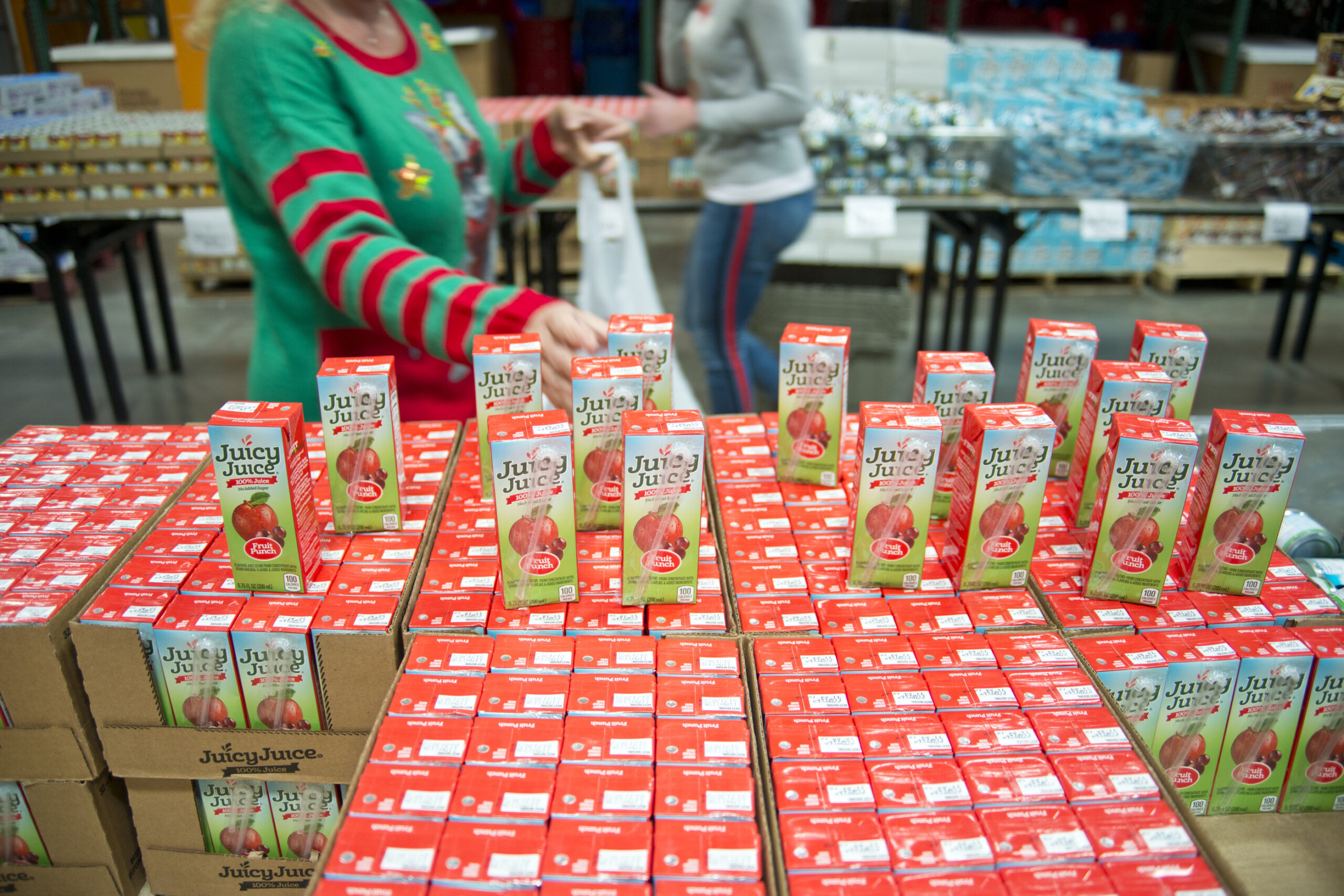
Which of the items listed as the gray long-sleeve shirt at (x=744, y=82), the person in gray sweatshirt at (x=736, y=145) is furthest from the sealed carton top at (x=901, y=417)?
the gray long-sleeve shirt at (x=744, y=82)

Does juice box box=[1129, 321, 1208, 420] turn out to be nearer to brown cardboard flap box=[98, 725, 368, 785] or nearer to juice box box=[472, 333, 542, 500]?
juice box box=[472, 333, 542, 500]

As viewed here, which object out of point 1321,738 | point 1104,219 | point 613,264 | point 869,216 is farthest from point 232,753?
point 1104,219

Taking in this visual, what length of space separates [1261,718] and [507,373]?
135cm

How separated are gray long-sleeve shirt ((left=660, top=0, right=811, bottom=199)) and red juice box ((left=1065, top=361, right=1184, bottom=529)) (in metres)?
1.61

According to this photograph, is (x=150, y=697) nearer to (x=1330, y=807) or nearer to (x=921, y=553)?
(x=921, y=553)

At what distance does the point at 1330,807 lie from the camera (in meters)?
1.52

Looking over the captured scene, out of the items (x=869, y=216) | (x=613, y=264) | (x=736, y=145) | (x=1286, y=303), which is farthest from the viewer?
(x=1286, y=303)

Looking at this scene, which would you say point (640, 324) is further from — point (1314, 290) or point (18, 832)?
point (1314, 290)

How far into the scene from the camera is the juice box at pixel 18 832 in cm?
145

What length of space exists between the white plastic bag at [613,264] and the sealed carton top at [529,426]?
1.41 metres

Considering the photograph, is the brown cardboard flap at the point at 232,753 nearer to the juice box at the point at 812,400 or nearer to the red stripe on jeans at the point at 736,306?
the juice box at the point at 812,400

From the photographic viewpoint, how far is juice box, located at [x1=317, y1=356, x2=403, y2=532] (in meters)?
1.55

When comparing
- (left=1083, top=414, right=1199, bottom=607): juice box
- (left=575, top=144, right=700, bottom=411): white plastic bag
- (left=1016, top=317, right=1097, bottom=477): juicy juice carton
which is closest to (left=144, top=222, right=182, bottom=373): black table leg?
(left=575, top=144, right=700, bottom=411): white plastic bag

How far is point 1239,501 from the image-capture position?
4.96 ft
